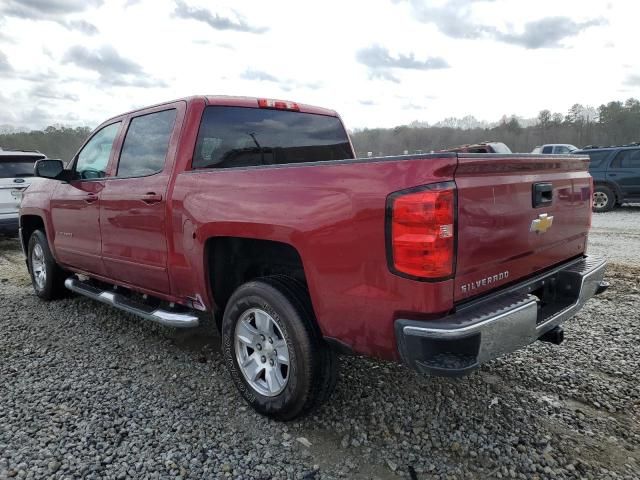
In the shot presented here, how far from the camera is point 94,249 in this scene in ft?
14.2

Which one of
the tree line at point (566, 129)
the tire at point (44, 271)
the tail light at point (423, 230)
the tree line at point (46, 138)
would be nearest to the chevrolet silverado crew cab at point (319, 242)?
the tail light at point (423, 230)

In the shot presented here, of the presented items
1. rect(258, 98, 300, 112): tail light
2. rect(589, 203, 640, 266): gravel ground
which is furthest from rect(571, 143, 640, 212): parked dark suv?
rect(258, 98, 300, 112): tail light

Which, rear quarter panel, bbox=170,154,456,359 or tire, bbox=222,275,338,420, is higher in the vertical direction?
rear quarter panel, bbox=170,154,456,359

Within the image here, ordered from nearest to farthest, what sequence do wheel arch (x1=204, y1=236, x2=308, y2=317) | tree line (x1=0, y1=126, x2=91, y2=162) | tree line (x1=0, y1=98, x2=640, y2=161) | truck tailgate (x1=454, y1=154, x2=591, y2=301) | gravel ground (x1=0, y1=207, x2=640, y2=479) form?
truck tailgate (x1=454, y1=154, x2=591, y2=301), gravel ground (x1=0, y1=207, x2=640, y2=479), wheel arch (x1=204, y1=236, x2=308, y2=317), tree line (x1=0, y1=126, x2=91, y2=162), tree line (x1=0, y1=98, x2=640, y2=161)

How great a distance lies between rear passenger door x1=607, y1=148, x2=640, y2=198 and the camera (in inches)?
492

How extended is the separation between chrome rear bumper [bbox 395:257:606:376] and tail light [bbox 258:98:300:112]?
7.64 ft

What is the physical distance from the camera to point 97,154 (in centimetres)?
452

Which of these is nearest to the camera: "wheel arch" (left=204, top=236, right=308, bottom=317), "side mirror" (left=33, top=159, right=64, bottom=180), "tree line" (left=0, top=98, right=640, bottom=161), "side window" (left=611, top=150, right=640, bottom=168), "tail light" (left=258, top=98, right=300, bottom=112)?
"wheel arch" (left=204, top=236, right=308, bottom=317)

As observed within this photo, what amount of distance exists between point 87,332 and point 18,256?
17.4ft

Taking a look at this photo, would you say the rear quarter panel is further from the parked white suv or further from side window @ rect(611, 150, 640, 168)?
side window @ rect(611, 150, 640, 168)

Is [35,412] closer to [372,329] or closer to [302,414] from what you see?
[302,414]

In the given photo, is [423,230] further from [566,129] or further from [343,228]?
[566,129]

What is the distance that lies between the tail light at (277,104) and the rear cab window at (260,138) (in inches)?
1.3

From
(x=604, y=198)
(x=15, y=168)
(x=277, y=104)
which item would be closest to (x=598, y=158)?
(x=604, y=198)
